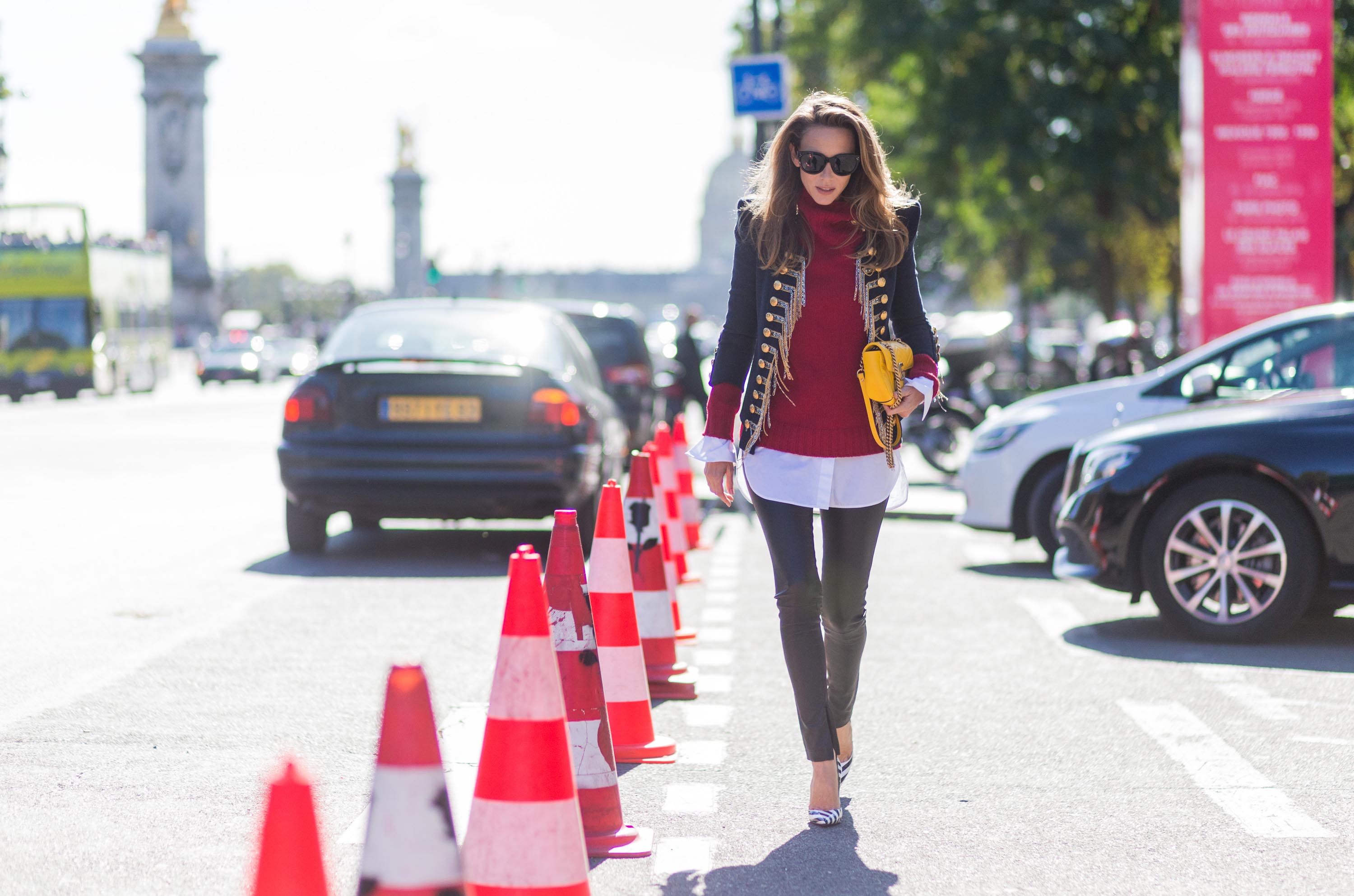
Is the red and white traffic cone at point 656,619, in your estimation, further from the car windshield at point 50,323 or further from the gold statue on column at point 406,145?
the gold statue on column at point 406,145

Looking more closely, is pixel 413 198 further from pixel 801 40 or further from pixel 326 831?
pixel 326 831

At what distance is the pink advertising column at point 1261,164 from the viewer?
54.3 feet

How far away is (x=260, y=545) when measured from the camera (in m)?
11.6

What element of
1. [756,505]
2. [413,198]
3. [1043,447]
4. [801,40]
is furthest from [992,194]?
[413,198]

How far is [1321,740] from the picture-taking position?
584 cm

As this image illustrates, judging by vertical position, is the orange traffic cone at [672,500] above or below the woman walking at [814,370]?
below

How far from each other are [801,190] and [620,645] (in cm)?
146

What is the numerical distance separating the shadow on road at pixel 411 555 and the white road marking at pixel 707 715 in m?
3.86

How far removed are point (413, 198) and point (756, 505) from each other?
105 metres

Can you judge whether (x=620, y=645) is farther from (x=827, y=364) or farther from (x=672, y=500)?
(x=672, y=500)

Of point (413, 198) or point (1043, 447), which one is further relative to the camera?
point (413, 198)

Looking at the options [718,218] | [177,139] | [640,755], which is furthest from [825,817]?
[718,218]

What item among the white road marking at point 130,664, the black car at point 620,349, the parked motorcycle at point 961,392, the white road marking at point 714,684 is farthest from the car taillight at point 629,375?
the white road marking at point 714,684

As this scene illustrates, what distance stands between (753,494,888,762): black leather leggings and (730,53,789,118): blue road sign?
14.1m
